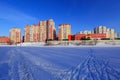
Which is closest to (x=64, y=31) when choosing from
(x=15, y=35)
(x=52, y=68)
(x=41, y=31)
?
(x=41, y=31)

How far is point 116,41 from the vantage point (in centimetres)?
8325

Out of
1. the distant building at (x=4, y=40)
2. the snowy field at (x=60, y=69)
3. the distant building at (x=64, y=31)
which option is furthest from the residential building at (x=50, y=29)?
the snowy field at (x=60, y=69)

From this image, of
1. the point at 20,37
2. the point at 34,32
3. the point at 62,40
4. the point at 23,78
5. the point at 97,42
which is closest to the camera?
the point at 23,78

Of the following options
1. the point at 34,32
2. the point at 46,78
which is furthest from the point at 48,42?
the point at 46,78

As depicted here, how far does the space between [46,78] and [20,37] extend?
358 ft

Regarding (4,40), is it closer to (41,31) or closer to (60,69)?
(41,31)

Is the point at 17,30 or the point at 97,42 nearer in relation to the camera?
the point at 97,42

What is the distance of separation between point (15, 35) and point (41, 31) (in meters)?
24.2

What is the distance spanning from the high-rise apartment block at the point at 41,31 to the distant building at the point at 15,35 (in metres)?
11.2

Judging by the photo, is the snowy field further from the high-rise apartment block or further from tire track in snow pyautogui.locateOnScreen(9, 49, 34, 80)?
the high-rise apartment block

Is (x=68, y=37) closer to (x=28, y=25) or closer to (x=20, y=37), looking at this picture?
(x=28, y=25)

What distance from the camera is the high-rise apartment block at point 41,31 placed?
9262 cm

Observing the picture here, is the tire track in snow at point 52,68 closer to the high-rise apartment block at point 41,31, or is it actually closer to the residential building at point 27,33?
the high-rise apartment block at point 41,31

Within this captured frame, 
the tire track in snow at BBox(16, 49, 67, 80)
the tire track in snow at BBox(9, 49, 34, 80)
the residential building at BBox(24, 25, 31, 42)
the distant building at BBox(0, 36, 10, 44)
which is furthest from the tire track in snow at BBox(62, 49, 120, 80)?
the distant building at BBox(0, 36, 10, 44)
